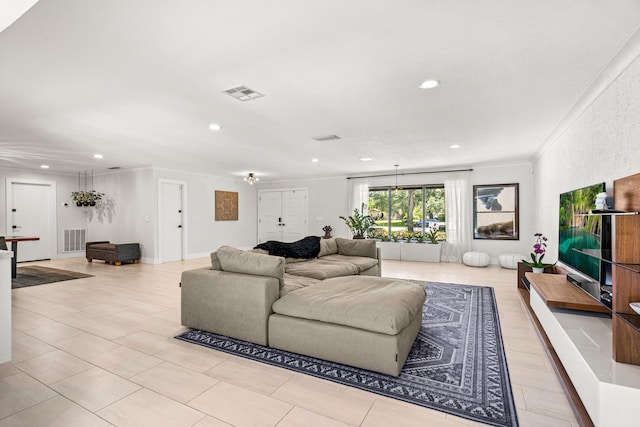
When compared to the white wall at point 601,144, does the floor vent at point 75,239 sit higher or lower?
lower

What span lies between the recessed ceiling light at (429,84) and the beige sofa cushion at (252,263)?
2.06 meters

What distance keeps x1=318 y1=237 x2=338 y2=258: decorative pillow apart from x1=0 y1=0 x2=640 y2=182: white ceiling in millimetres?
1834

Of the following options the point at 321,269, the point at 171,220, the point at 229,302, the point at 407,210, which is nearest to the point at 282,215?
the point at 171,220

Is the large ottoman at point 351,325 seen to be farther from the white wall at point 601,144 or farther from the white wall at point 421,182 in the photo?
the white wall at point 421,182

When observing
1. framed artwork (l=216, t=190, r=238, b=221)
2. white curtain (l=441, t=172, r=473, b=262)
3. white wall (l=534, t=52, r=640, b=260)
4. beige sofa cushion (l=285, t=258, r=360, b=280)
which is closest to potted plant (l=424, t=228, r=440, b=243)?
white curtain (l=441, t=172, r=473, b=262)

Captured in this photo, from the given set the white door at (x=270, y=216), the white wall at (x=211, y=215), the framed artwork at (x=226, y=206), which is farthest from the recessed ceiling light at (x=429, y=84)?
the white door at (x=270, y=216)

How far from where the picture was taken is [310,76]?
270cm

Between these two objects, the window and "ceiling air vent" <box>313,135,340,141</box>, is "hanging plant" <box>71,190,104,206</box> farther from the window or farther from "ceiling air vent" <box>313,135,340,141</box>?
the window

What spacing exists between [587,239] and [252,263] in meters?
3.03

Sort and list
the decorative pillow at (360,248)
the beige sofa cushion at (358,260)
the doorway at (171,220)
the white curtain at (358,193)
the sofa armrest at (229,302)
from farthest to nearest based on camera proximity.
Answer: the white curtain at (358,193)
the doorway at (171,220)
the decorative pillow at (360,248)
the beige sofa cushion at (358,260)
the sofa armrest at (229,302)

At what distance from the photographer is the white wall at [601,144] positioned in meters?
2.29

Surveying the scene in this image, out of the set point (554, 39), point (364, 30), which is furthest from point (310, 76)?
point (554, 39)

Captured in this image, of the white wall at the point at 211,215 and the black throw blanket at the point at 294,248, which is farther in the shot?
the white wall at the point at 211,215

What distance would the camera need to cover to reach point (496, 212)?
7.40m
